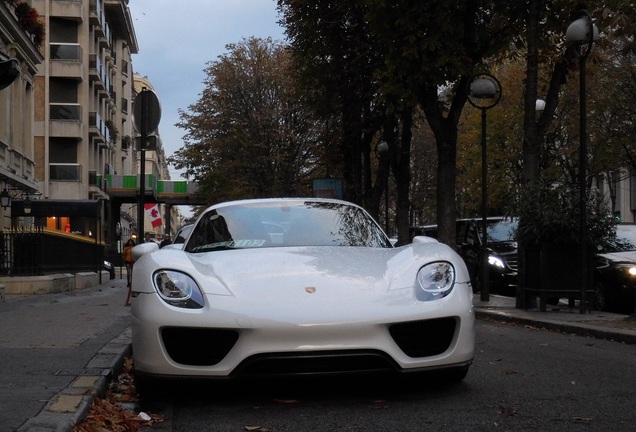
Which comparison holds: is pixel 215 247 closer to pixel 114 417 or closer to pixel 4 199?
pixel 114 417

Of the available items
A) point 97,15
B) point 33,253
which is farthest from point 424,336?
point 97,15

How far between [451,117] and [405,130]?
630cm

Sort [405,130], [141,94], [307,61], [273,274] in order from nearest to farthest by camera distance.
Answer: [273,274] < [141,94] < [405,130] < [307,61]

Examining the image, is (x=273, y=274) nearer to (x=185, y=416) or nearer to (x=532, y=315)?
(x=185, y=416)

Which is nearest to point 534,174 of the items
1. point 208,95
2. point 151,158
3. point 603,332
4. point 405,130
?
point 603,332

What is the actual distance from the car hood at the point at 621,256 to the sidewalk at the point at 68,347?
1.66 metres

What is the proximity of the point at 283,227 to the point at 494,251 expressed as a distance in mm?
13806

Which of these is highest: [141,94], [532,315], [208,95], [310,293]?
[208,95]

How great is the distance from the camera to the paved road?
5.36 metres

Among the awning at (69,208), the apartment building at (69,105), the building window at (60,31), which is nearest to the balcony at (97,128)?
the apartment building at (69,105)

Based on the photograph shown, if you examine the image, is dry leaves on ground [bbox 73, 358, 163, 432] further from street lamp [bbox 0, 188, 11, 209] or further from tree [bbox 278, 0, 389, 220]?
street lamp [bbox 0, 188, 11, 209]

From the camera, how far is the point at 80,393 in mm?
5531

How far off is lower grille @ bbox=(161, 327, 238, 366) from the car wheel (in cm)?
1054

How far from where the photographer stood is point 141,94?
39.9 ft
